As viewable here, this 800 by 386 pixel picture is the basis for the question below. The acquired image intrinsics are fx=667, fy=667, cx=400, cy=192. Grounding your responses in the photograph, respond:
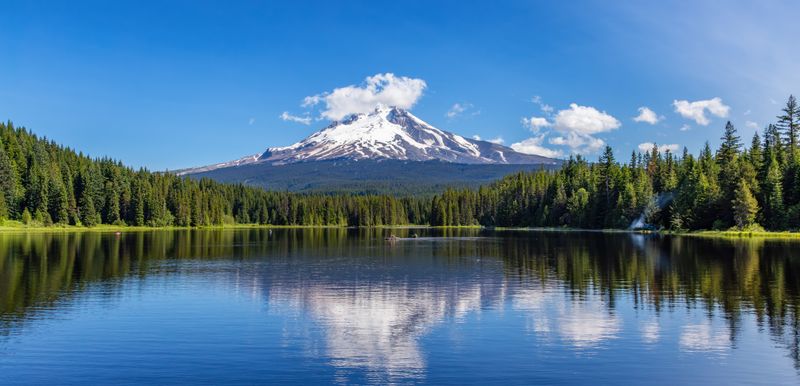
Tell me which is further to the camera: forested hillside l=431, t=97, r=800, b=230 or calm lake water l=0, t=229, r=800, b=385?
forested hillside l=431, t=97, r=800, b=230

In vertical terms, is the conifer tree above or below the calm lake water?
above

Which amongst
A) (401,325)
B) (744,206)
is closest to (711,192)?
(744,206)

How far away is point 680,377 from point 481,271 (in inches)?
1526

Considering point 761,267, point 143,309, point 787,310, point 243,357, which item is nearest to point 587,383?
point 243,357

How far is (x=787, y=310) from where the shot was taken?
36.8 metres

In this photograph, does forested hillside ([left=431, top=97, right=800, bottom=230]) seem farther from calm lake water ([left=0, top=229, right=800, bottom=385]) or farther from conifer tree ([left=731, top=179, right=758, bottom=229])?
calm lake water ([left=0, top=229, right=800, bottom=385])

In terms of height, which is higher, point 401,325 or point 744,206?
point 744,206

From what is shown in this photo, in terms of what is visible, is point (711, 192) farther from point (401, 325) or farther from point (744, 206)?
point (401, 325)

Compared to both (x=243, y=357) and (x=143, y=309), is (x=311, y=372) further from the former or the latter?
(x=143, y=309)

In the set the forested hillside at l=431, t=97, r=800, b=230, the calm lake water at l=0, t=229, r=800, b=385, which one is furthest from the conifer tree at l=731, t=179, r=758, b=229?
the calm lake water at l=0, t=229, r=800, b=385

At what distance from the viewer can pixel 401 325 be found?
3341cm

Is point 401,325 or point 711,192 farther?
point 711,192

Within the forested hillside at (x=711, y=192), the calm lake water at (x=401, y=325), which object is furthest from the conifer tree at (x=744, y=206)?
the calm lake water at (x=401, y=325)

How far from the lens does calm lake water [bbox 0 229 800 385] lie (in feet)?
79.6
